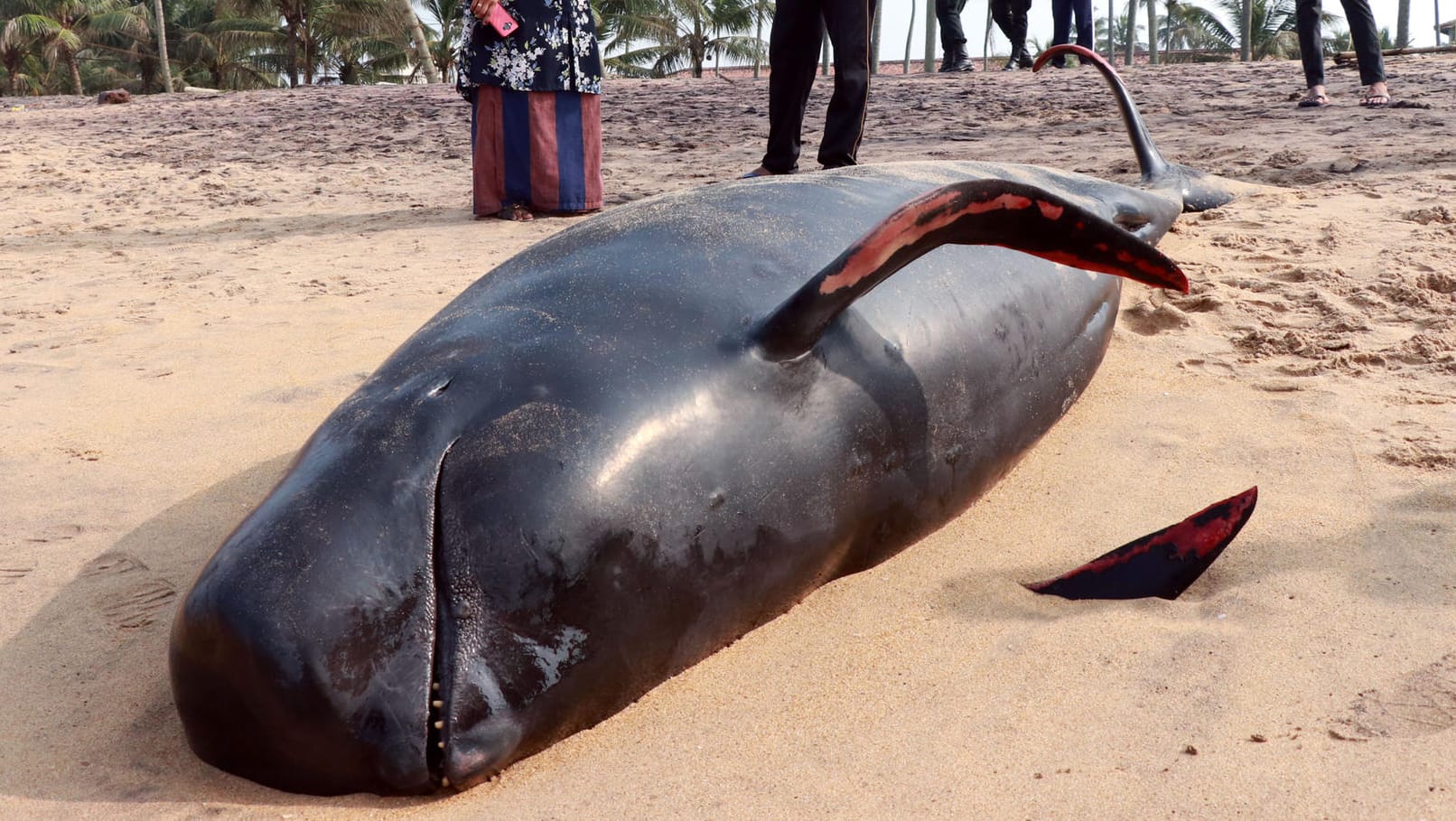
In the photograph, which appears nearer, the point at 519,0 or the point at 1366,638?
the point at 1366,638

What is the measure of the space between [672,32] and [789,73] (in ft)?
99.1

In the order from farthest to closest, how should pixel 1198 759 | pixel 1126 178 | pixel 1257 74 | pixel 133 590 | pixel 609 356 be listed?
pixel 1257 74
pixel 1126 178
pixel 133 590
pixel 609 356
pixel 1198 759

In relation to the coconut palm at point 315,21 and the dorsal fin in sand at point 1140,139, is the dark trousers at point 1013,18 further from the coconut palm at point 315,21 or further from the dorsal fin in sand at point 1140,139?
the coconut palm at point 315,21

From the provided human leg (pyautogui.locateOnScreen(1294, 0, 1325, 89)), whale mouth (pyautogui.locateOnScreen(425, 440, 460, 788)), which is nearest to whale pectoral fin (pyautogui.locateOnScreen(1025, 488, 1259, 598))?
whale mouth (pyautogui.locateOnScreen(425, 440, 460, 788))

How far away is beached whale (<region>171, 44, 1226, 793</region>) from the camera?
1.45 m

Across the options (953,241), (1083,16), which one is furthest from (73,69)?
(953,241)

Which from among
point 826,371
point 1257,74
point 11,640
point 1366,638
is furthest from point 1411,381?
point 1257,74

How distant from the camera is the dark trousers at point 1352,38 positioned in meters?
6.90

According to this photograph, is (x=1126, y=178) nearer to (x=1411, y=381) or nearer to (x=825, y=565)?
(x=1411, y=381)

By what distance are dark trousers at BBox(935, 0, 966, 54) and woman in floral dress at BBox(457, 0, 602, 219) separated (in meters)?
6.24

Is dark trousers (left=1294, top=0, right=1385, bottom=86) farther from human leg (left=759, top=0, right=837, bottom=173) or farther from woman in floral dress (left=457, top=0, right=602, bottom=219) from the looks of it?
woman in floral dress (left=457, top=0, right=602, bottom=219)

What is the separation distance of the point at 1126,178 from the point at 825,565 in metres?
4.23

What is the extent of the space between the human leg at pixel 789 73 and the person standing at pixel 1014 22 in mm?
5718

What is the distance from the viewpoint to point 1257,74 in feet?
30.5
